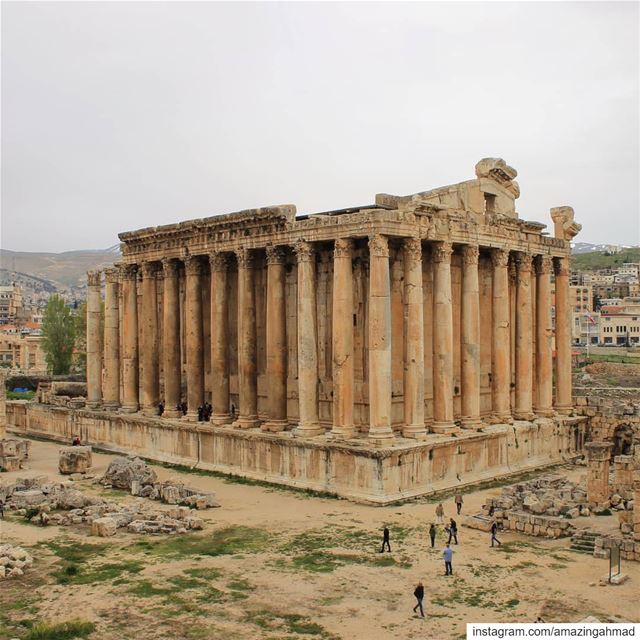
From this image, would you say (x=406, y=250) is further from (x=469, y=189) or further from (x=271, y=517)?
(x=271, y=517)

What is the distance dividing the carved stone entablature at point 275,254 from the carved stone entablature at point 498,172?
8.75 meters

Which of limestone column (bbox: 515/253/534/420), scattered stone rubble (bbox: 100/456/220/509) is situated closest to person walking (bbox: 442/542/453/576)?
scattered stone rubble (bbox: 100/456/220/509)

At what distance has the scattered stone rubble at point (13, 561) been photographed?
19.3 m

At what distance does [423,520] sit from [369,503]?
2376mm

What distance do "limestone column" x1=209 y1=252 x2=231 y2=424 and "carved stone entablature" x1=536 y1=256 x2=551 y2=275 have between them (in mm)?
13833

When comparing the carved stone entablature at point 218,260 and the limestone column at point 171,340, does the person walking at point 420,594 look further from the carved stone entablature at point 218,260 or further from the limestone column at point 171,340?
the limestone column at point 171,340

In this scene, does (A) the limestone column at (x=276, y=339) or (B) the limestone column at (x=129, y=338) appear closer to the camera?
(A) the limestone column at (x=276, y=339)

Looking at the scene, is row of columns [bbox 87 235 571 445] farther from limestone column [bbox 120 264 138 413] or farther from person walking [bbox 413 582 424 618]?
person walking [bbox 413 582 424 618]

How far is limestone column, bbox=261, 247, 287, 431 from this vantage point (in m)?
31.5

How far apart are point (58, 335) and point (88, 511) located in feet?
172

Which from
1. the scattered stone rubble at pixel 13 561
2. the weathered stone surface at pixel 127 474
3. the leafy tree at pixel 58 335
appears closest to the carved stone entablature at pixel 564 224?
the weathered stone surface at pixel 127 474

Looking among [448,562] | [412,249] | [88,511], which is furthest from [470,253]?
[88,511]

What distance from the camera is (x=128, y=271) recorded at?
40188 millimetres

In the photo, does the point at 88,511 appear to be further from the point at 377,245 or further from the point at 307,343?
the point at 377,245
